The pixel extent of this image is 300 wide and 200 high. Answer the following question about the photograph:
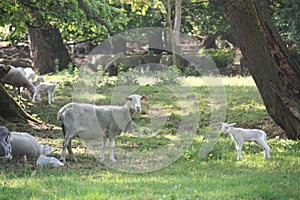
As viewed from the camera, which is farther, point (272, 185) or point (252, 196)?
point (272, 185)

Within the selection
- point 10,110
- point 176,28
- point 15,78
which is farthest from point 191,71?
point 10,110

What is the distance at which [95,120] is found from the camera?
9.36 metres

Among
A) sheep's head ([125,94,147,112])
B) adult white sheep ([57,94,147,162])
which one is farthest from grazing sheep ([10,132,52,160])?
sheep's head ([125,94,147,112])

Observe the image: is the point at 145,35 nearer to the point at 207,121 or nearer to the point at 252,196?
the point at 207,121

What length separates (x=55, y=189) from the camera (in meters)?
6.91

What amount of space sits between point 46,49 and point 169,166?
14.1 m

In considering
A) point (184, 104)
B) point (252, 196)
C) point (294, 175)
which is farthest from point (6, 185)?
point (184, 104)

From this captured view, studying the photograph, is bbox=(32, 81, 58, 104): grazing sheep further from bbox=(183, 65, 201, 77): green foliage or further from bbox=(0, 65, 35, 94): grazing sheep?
bbox=(183, 65, 201, 77): green foliage

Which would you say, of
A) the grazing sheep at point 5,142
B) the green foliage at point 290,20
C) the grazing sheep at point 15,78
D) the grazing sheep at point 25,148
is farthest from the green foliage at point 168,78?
the grazing sheep at point 5,142

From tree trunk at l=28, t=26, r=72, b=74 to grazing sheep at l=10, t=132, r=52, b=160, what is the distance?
41.1 feet

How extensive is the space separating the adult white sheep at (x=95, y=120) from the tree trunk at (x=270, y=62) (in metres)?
2.79

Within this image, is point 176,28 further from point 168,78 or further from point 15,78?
point 15,78

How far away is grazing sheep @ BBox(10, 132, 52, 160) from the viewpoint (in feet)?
30.1

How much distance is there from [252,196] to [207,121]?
7.07 meters
